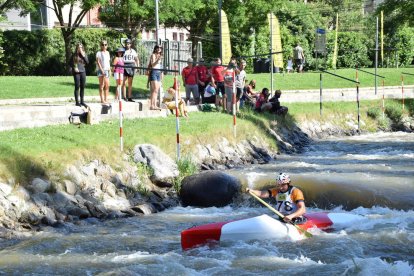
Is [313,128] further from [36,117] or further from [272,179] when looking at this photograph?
[36,117]

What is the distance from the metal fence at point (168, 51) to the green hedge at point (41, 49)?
1832 millimetres

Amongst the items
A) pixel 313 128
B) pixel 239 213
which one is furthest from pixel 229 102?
pixel 239 213

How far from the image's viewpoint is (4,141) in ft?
43.2

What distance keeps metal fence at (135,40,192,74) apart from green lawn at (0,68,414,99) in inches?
80.7

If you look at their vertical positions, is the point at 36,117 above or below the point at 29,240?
above

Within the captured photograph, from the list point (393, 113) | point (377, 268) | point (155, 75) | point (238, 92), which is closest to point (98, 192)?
point (377, 268)

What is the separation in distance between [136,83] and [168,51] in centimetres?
535

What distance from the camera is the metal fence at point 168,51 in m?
31.7

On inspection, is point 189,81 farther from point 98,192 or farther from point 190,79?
point 98,192

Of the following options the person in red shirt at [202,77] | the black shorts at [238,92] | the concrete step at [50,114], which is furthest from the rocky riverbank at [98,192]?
the person in red shirt at [202,77]

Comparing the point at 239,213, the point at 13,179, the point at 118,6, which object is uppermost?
the point at 118,6

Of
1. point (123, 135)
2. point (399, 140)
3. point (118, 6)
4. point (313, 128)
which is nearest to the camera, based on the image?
point (123, 135)

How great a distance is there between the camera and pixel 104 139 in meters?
14.5

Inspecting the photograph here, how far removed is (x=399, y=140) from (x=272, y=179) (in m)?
9.68
